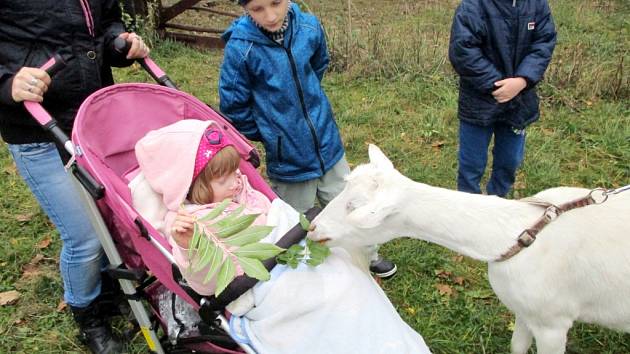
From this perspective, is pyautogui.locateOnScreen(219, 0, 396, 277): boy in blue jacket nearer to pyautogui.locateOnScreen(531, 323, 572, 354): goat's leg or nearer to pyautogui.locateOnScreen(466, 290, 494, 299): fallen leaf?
pyautogui.locateOnScreen(466, 290, 494, 299): fallen leaf

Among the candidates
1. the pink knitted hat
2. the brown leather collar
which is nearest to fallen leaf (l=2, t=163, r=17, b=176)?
the pink knitted hat

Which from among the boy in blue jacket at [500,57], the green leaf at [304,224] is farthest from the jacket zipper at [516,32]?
the green leaf at [304,224]

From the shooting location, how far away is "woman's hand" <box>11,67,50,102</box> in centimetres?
228

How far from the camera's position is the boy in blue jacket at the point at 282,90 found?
298cm

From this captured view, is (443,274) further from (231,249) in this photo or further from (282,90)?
(231,249)

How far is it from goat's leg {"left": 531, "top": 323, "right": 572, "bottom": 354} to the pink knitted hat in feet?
5.58

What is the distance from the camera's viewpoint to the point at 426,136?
17.6 feet

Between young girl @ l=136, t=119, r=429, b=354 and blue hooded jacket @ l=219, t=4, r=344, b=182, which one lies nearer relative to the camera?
young girl @ l=136, t=119, r=429, b=354

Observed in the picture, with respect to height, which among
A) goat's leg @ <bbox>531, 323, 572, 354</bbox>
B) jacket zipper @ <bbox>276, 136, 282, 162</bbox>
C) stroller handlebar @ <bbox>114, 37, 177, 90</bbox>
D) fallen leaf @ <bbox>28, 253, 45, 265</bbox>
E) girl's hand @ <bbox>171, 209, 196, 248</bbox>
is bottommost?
fallen leaf @ <bbox>28, 253, 45, 265</bbox>

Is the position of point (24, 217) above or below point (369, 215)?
below

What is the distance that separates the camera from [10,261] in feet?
13.2

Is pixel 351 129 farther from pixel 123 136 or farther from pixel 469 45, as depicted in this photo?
pixel 123 136

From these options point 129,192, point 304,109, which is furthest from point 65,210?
point 304,109

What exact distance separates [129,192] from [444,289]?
2.17 metres
